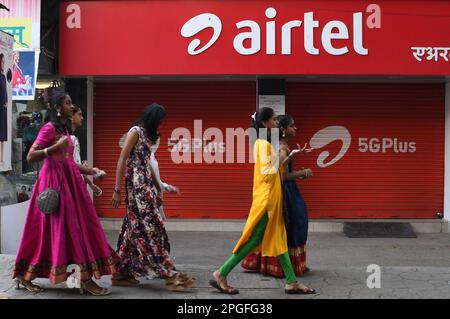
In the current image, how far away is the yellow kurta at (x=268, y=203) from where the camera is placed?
17.5 feet

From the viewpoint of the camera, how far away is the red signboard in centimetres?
898

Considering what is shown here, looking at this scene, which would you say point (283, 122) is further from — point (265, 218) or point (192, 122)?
point (192, 122)

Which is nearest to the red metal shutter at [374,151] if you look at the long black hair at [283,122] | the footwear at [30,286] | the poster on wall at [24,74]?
the long black hair at [283,122]

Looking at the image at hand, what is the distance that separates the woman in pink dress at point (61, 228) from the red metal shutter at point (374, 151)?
5275mm

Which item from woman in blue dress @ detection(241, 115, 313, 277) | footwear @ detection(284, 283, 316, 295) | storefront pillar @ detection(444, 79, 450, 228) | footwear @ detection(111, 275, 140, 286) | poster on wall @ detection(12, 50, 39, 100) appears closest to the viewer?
footwear @ detection(284, 283, 316, 295)

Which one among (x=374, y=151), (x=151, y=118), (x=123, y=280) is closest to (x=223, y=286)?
(x=123, y=280)

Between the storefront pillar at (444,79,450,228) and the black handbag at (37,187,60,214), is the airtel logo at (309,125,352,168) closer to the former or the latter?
the storefront pillar at (444,79,450,228)

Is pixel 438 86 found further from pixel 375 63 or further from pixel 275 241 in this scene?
pixel 275 241

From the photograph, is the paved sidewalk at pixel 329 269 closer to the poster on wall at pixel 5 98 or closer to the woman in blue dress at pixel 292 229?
the woman in blue dress at pixel 292 229

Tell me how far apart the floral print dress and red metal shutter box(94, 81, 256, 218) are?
4.39 meters

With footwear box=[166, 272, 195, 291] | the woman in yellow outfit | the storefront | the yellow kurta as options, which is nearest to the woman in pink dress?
footwear box=[166, 272, 195, 291]

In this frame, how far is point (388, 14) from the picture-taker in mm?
9016

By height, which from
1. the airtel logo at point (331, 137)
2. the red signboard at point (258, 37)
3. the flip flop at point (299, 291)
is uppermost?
the red signboard at point (258, 37)

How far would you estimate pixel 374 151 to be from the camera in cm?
995
